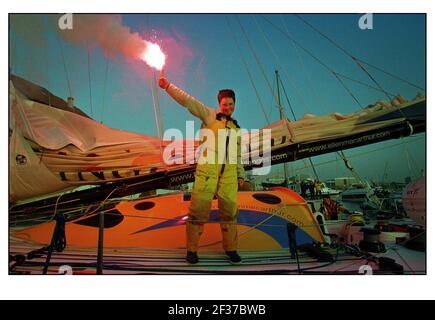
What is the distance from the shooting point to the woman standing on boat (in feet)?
11.6

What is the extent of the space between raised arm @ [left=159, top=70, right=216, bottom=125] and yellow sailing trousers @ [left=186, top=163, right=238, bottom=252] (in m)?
0.47

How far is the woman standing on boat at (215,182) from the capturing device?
11.6ft

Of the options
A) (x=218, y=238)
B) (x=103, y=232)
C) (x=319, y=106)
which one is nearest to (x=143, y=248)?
(x=103, y=232)

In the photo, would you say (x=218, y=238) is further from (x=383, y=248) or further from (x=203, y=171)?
(x=383, y=248)

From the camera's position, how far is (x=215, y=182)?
3.55m

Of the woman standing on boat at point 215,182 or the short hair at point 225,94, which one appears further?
the short hair at point 225,94

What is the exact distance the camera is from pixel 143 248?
3.61 metres
